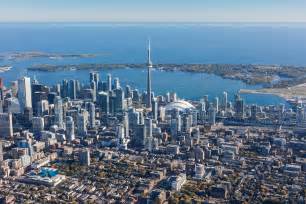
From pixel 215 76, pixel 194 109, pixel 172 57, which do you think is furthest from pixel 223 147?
pixel 172 57

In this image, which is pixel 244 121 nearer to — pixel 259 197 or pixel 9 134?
pixel 259 197

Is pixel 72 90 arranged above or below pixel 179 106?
above

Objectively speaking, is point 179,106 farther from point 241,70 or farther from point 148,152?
point 241,70

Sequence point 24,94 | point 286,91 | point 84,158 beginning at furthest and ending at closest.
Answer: point 286,91 → point 24,94 → point 84,158

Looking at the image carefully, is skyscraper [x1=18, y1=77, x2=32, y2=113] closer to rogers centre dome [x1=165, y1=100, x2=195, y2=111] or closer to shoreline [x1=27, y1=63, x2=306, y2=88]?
rogers centre dome [x1=165, y1=100, x2=195, y2=111]

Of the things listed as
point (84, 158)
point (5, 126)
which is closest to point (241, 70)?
point (5, 126)

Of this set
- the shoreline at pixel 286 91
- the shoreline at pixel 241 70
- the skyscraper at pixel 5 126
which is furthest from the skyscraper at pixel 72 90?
the shoreline at pixel 241 70

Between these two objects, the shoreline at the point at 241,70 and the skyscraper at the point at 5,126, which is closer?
the skyscraper at the point at 5,126

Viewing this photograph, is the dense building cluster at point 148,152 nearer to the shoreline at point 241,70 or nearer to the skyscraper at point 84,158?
the skyscraper at point 84,158

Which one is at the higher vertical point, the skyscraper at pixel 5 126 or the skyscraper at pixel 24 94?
the skyscraper at pixel 24 94

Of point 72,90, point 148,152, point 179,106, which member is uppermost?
point 72,90
